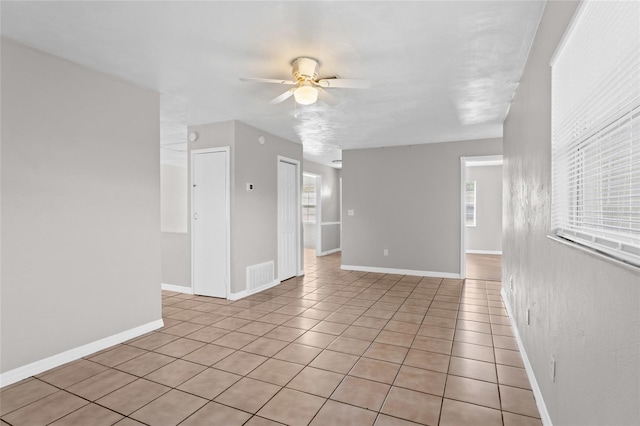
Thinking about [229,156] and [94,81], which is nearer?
[94,81]

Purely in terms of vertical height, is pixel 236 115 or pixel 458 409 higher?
pixel 236 115

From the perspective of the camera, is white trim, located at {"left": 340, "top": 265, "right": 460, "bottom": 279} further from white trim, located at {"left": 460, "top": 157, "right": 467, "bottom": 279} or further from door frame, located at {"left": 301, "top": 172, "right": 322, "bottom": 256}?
door frame, located at {"left": 301, "top": 172, "right": 322, "bottom": 256}

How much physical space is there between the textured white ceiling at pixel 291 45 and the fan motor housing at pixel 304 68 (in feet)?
0.17

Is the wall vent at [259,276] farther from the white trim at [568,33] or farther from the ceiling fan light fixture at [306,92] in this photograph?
the white trim at [568,33]

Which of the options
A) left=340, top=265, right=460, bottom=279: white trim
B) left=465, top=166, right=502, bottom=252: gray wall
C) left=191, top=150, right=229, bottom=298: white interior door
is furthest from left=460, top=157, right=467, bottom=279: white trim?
left=191, top=150, right=229, bottom=298: white interior door

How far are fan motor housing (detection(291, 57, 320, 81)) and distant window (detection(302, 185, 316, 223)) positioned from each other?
290 inches

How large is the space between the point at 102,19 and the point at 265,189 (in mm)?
3236

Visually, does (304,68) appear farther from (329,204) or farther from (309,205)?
(309,205)

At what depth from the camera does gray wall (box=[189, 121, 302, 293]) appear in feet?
15.2

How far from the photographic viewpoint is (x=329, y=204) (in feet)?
30.8

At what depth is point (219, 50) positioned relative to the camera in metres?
2.62

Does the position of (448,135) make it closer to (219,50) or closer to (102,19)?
(219,50)

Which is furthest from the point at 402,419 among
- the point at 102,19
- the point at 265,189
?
the point at 265,189

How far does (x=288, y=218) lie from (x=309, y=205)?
4.30m
